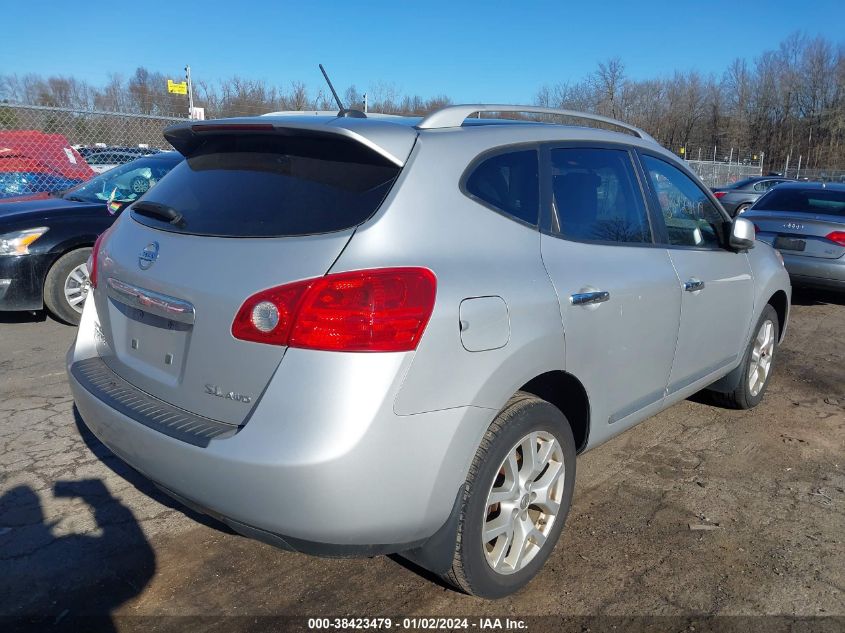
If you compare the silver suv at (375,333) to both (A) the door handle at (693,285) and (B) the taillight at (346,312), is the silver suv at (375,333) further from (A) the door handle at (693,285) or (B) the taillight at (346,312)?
(A) the door handle at (693,285)

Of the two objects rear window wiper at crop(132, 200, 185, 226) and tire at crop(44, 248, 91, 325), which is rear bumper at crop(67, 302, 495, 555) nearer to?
rear window wiper at crop(132, 200, 185, 226)

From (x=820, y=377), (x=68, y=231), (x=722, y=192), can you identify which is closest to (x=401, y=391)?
(x=820, y=377)

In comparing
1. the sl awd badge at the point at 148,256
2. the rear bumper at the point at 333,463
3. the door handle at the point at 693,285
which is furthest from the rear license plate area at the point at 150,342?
the door handle at the point at 693,285

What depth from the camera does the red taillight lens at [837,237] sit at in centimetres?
819

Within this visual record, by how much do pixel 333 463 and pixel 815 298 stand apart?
9352 millimetres

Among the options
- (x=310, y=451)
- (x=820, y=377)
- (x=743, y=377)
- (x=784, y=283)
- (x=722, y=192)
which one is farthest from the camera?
(x=722, y=192)

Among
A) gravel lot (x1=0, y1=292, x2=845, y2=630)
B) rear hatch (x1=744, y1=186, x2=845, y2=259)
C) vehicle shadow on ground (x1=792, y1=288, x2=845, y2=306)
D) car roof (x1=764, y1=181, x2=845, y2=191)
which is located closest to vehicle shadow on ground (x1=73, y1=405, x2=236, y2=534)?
gravel lot (x1=0, y1=292, x2=845, y2=630)

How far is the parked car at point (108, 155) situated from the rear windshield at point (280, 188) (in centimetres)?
1084

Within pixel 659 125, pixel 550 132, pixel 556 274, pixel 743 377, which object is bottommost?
pixel 743 377

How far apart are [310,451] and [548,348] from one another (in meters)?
1.02

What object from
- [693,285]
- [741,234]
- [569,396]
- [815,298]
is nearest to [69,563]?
[569,396]

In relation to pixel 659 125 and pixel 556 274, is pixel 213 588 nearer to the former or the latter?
pixel 556 274

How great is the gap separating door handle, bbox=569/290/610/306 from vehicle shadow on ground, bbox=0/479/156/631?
2.05 meters

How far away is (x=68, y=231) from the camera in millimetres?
→ 6332
